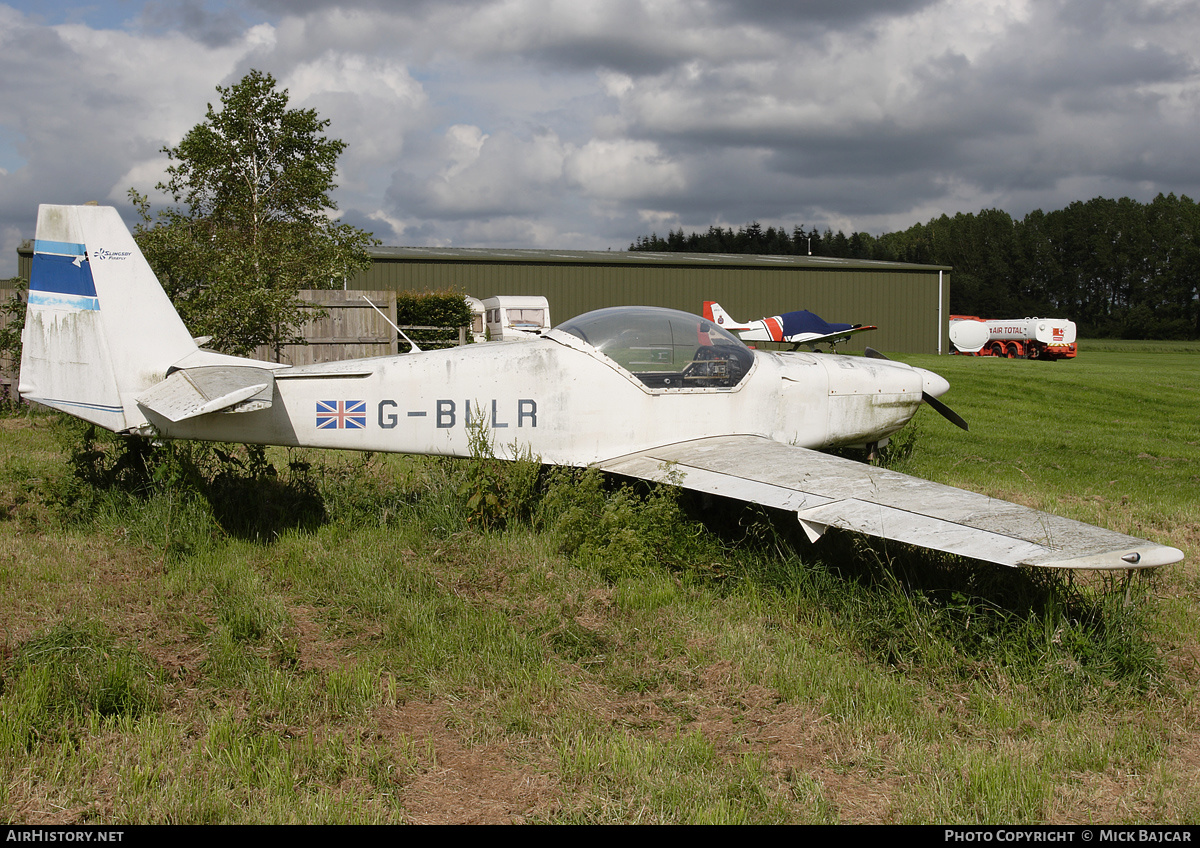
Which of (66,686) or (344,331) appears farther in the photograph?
(344,331)

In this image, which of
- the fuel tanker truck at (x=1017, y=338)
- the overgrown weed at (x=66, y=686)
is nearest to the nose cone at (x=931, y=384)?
the overgrown weed at (x=66, y=686)

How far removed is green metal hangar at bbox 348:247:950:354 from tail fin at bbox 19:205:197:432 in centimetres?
2893

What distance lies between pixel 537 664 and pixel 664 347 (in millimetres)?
3148

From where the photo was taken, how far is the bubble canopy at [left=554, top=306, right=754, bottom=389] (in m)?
6.25

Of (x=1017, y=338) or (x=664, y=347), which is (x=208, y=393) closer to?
(x=664, y=347)

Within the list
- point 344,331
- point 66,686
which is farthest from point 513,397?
point 344,331

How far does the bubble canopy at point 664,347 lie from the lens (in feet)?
20.5

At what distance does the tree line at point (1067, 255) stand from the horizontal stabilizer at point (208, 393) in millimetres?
92909

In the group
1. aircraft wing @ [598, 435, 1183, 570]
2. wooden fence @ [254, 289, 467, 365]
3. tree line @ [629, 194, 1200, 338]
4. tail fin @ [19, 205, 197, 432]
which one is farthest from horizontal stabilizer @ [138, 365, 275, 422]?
tree line @ [629, 194, 1200, 338]

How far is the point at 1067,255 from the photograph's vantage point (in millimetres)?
106750

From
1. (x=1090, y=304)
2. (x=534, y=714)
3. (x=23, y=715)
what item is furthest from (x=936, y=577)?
(x=1090, y=304)

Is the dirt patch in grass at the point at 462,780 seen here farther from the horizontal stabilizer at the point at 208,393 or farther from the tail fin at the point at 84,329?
the tail fin at the point at 84,329

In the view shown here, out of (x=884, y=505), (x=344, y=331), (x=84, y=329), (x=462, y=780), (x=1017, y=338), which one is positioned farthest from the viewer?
(x=1017, y=338)

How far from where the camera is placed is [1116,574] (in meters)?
5.11
